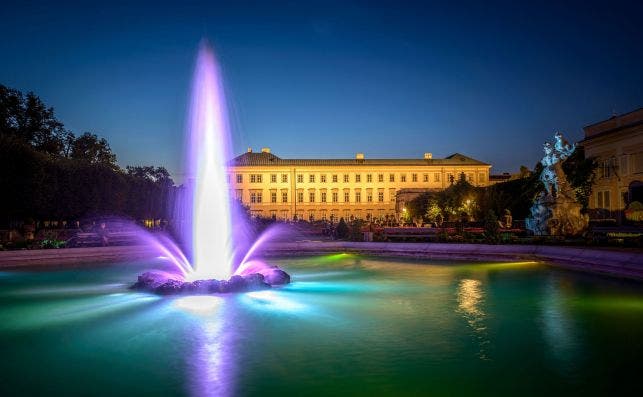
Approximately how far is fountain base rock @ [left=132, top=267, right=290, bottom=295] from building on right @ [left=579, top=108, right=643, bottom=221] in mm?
30357

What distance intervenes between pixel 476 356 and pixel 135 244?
66.1 feet

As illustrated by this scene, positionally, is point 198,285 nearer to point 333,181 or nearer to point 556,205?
point 556,205

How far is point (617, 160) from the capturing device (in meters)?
41.0

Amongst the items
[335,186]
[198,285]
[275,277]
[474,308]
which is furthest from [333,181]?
[474,308]

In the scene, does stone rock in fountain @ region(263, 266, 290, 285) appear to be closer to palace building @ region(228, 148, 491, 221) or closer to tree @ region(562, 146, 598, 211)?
tree @ region(562, 146, 598, 211)

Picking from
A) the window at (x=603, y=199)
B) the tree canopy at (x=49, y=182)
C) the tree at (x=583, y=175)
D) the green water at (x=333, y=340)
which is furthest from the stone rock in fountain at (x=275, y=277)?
the window at (x=603, y=199)

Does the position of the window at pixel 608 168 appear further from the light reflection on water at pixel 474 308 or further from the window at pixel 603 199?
the light reflection on water at pixel 474 308

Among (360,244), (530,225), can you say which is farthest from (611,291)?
(530,225)

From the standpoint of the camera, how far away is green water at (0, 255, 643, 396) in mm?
5969

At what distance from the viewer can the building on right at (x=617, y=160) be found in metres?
38.5

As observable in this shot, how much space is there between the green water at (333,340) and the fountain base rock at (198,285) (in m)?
0.43

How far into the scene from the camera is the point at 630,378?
5957 mm

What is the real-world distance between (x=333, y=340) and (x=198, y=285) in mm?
5357

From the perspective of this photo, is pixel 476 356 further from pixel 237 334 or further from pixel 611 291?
pixel 611 291
